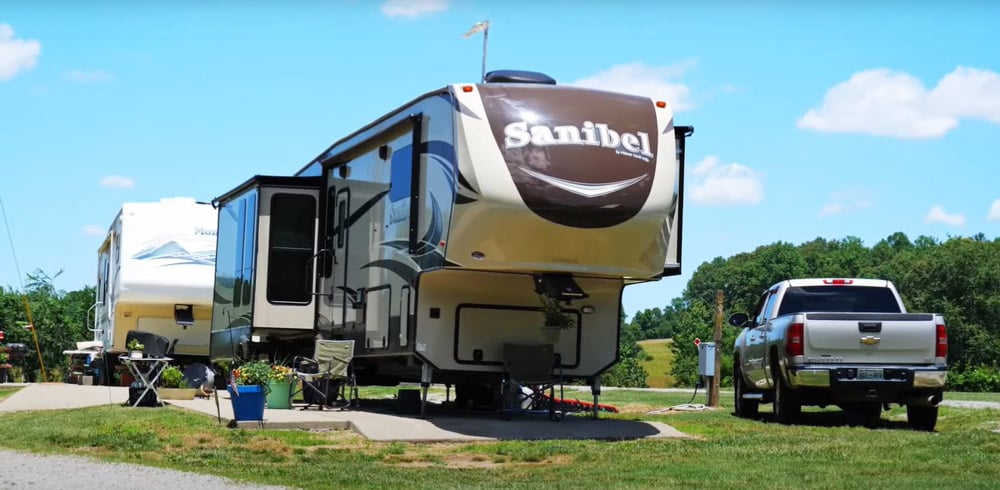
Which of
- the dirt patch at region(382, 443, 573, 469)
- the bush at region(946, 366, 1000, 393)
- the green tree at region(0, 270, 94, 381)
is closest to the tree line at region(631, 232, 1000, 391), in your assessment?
the bush at region(946, 366, 1000, 393)

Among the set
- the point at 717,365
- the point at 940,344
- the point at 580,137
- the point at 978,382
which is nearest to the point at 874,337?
the point at 940,344

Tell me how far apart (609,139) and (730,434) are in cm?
365

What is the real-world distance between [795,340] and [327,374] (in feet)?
19.5

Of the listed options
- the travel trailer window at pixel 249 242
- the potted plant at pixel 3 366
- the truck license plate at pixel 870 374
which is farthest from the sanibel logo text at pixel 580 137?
the potted plant at pixel 3 366

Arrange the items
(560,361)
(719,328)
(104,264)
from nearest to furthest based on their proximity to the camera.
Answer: (560,361), (719,328), (104,264)

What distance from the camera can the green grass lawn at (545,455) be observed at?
10.5 meters

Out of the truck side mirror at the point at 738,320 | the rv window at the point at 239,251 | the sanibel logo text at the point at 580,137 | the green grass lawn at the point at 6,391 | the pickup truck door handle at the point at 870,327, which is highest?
the sanibel logo text at the point at 580,137

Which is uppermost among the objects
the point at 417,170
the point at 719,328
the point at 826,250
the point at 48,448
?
the point at 826,250

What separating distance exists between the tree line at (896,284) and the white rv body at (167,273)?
22.8m

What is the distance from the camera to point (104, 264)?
3106 cm

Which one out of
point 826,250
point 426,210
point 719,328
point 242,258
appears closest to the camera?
point 426,210

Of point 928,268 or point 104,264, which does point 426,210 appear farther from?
point 928,268

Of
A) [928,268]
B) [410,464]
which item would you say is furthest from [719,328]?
[928,268]

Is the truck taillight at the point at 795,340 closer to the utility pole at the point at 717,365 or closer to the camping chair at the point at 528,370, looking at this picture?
the camping chair at the point at 528,370
